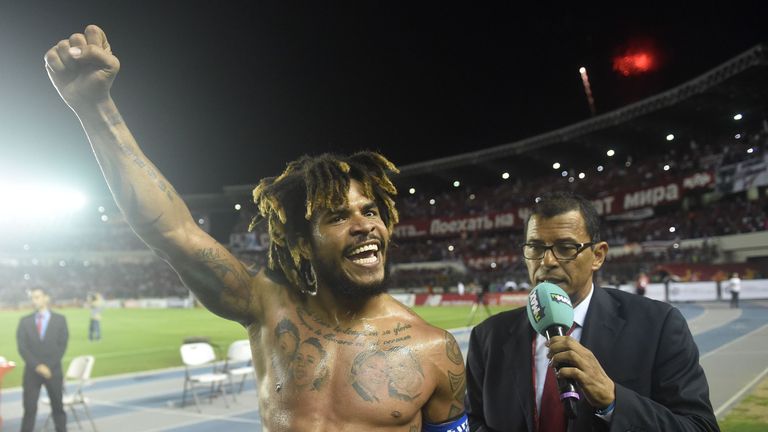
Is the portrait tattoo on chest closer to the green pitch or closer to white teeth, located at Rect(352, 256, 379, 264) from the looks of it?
white teeth, located at Rect(352, 256, 379, 264)

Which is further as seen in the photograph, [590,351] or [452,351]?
[452,351]

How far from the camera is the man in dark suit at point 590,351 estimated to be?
6.57 ft

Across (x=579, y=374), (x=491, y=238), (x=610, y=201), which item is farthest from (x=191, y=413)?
(x=491, y=238)

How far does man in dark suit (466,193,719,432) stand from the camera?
2.00 m

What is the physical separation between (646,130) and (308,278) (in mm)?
36593

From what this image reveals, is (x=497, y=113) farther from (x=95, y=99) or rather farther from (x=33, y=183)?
(x=95, y=99)

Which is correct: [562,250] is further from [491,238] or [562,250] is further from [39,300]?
[491,238]

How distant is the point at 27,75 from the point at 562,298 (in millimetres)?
29646

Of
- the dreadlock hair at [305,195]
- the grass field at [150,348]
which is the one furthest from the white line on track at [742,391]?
the dreadlock hair at [305,195]

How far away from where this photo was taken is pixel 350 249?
7.09 feet

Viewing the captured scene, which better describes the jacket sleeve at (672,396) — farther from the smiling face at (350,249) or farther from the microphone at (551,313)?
the smiling face at (350,249)

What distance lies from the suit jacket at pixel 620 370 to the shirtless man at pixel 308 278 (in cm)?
27

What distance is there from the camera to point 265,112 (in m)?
38.5

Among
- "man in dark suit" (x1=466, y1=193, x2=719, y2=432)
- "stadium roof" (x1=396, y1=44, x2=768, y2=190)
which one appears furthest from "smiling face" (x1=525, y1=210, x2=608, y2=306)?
"stadium roof" (x1=396, y1=44, x2=768, y2=190)
